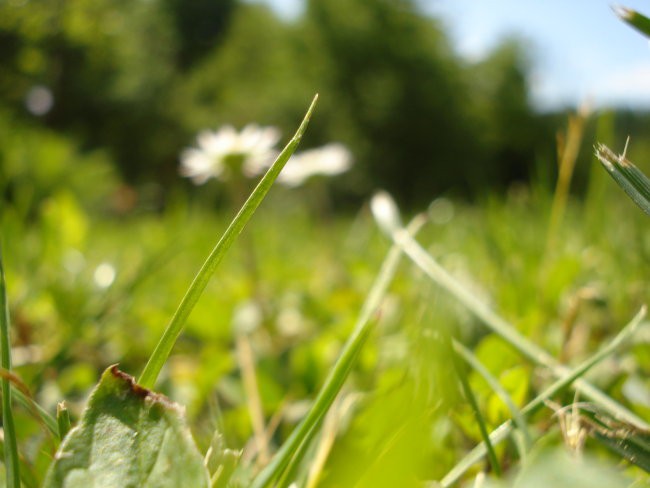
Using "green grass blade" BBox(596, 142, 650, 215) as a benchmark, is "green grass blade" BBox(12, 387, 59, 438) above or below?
below

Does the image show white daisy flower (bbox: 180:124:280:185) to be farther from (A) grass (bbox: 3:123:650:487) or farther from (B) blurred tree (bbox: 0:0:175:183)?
(B) blurred tree (bbox: 0:0:175:183)

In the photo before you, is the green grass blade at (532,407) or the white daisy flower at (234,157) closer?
the green grass blade at (532,407)

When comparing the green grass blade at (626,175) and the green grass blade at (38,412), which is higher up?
the green grass blade at (626,175)

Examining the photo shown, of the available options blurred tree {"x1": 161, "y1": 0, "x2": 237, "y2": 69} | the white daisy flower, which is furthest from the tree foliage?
the white daisy flower

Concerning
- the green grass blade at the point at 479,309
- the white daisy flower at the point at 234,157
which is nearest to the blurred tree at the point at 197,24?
the white daisy flower at the point at 234,157

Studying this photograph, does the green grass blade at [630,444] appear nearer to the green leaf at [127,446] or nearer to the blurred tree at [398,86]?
the green leaf at [127,446]

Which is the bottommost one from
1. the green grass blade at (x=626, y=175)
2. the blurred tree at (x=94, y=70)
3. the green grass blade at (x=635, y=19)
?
the blurred tree at (x=94, y=70)

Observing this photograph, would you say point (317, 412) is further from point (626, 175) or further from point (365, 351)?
point (365, 351)
